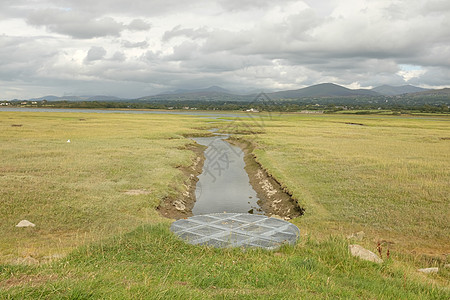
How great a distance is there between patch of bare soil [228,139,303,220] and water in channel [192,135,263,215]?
49 cm

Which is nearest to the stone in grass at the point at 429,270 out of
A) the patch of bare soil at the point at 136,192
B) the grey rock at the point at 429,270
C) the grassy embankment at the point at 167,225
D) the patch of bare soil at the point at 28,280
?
the grey rock at the point at 429,270

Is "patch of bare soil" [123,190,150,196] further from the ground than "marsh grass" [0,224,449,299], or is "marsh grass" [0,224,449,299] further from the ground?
"marsh grass" [0,224,449,299]

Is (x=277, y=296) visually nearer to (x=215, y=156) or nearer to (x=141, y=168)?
(x=141, y=168)

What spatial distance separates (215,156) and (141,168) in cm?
1536

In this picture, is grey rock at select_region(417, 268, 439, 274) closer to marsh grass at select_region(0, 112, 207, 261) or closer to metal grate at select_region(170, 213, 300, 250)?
metal grate at select_region(170, 213, 300, 250)

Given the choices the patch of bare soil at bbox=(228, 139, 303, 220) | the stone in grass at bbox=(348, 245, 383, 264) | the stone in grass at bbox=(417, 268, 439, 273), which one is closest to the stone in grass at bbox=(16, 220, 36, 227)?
the patch of bare soil at bbox=(228, 139, 303, 220)

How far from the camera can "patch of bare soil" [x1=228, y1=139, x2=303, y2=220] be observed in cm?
2053

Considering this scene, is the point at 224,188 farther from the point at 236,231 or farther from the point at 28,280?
the point at 28,280

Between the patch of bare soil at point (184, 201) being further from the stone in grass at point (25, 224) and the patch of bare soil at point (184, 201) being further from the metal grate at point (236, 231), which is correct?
the stone in grass at point (25, 224)

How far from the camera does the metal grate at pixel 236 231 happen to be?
36.8 ft

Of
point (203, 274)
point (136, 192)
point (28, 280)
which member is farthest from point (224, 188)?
point (28, 280)

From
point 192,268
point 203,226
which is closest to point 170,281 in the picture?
point 192,268

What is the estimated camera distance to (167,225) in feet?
41.4

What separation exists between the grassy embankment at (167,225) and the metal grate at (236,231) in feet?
2.34
